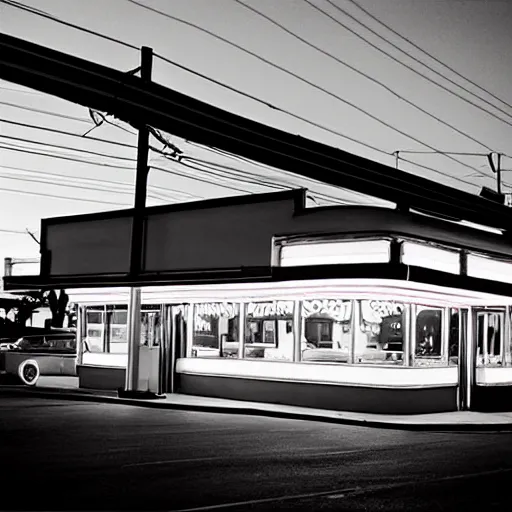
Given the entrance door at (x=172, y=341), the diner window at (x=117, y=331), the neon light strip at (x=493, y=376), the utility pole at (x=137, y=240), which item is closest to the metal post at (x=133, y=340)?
the utility pole at (x=137, y=240)

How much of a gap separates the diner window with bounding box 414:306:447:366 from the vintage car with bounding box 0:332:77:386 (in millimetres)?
13470

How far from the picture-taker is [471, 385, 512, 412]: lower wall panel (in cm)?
2153

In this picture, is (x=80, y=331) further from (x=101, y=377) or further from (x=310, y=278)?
(x=310, y=278)

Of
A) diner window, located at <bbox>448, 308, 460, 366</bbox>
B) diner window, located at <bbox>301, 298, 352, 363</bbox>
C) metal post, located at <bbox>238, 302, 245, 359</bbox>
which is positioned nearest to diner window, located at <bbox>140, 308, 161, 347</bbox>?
metal post, located at <bbox>238, 302, 245, 359</bbox>

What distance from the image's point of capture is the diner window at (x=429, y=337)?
2073 cm

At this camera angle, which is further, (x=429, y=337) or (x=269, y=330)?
(x=269, y=330)

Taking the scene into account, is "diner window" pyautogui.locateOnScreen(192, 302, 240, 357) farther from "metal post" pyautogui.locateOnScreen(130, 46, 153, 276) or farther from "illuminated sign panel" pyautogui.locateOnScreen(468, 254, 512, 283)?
"illuminated sign panel" pyautogui.locateOnScreen(468, 254, 512, 283)

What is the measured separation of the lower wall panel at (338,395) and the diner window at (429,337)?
0.77 meters

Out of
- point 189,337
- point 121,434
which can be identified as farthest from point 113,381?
point 121,434

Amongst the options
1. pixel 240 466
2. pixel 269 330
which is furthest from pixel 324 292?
pixel 240 466

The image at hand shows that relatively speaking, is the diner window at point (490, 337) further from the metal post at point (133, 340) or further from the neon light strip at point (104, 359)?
the neon light strip at point (104, 359)

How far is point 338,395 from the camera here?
20453mm

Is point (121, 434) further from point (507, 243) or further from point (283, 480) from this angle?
point (507, 243)

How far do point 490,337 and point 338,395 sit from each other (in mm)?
4825
